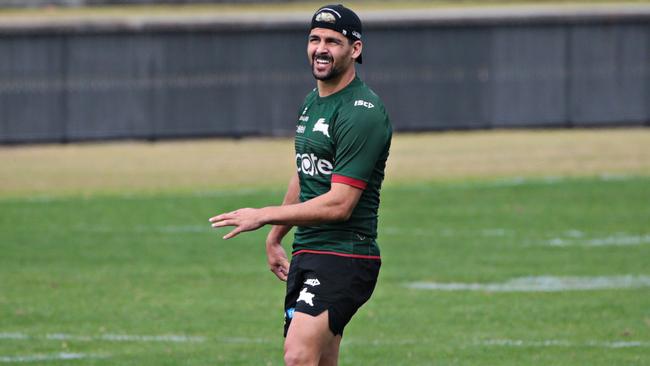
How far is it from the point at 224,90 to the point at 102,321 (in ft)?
51.2

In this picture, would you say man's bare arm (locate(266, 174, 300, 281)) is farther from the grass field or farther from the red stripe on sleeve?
the grass field

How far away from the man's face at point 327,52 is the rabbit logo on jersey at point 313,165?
0.40m

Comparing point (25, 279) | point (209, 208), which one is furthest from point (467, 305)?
point (209, 208)

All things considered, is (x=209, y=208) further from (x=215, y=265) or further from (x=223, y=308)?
(x=223, y=308)

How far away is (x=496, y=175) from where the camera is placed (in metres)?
22.2

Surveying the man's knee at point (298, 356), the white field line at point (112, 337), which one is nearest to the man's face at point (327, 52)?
the man's knee at point (298, 356)

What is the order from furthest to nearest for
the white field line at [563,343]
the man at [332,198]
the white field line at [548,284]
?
the white field line at [548,284] → the white field line at [563,343] → the man at [332,198]

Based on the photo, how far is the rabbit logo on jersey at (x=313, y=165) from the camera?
752cm

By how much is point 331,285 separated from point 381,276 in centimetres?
670

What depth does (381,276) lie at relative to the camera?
14148 mm

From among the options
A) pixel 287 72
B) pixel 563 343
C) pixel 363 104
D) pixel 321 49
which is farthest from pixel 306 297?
pixel 287 72

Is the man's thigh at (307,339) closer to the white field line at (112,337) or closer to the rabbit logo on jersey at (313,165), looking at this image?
the rabbit logo on jersey at (313,165)

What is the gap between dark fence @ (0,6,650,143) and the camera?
86.6 ft

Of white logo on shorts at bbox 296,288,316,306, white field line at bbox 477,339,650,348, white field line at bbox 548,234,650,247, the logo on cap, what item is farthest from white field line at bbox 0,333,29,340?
white field line at bbox 548,234,650,247
